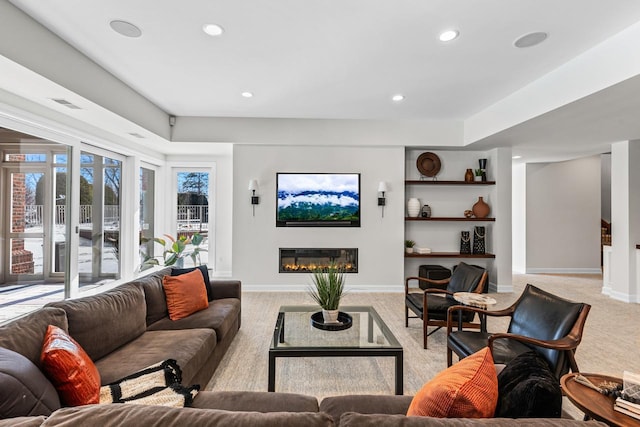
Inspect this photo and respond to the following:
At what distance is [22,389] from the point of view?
3.91 ft

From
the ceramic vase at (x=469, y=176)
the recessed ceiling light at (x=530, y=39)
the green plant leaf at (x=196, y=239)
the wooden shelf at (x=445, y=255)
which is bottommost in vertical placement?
the wooden shelf at (x=445, y=255)

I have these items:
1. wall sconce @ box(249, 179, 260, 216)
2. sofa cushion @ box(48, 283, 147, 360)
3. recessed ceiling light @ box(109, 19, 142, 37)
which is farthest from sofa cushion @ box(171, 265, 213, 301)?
recessed ceiling light @ box(109, 19, 142, 37)

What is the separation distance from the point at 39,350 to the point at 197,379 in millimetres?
960

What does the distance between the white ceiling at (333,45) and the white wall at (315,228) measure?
1.15 meters

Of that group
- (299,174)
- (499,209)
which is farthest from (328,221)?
(499,209)

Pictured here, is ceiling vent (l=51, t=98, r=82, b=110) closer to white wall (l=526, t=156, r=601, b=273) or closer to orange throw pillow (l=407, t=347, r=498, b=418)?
orange throw pillow (l=407, t=347, r=498, b=418)

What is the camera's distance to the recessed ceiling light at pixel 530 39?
108 inches

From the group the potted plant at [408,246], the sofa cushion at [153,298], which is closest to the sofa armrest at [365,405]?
the sofa cushion at [153,298]

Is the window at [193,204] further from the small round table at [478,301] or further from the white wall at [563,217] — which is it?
the white wall at [563,217]

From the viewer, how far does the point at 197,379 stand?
2209 millimetres

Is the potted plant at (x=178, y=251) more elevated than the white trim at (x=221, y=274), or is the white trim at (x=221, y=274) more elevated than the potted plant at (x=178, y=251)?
the potted plant at (x=178, y=251)

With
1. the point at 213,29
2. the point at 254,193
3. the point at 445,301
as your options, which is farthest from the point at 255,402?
the point at 254,193

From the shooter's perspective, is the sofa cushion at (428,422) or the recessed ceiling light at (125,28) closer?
the sofa cushion at (428,422)

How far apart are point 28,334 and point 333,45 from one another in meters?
2.92
